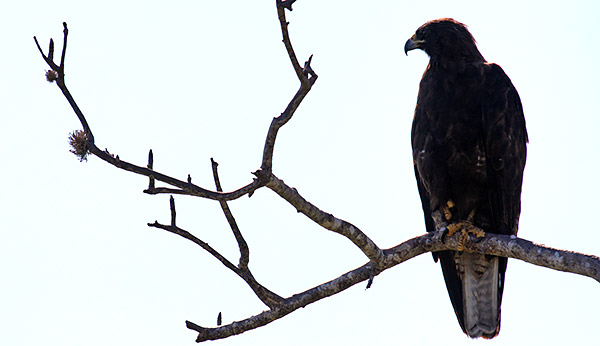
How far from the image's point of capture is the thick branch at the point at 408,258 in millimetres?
4910

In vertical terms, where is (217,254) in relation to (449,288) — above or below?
below

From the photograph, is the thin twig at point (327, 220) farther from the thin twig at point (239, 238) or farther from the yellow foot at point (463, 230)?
the yellow foot at point (463, 230)

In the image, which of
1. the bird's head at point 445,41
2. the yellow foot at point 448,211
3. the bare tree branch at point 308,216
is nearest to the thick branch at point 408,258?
the bare tree branch at point 308,216

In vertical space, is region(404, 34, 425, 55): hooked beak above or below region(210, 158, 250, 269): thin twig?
above

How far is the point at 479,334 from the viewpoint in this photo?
23.0 ft

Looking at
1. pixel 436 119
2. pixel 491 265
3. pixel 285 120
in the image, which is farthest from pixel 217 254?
pixel 491 265

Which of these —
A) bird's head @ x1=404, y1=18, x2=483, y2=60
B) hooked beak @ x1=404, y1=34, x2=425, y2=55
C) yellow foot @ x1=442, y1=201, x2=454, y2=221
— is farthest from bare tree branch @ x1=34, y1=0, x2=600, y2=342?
hooked beak @ x1=404, y1=34, x2=425, y2=55

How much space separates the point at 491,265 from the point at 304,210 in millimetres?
2867

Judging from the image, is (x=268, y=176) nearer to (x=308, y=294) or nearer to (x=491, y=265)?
(x=308, y=294)

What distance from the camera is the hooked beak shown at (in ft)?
24.3

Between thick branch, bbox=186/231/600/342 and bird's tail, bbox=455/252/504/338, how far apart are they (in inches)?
34.6

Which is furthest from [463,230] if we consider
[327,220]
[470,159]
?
[327,220]

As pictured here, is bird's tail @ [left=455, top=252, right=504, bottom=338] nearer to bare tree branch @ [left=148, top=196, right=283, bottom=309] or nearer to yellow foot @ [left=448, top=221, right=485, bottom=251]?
yellow foot @ [left=448, top=221, right=485, bottom=251]

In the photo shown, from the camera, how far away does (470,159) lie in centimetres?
653
